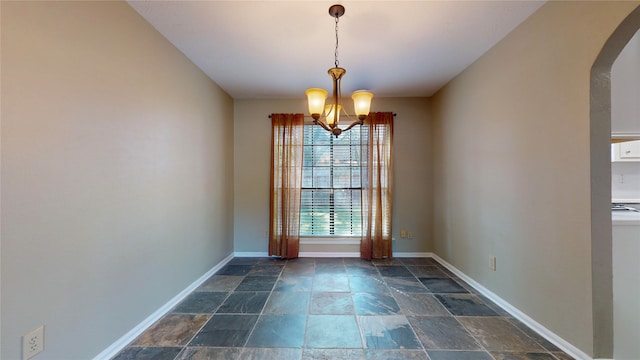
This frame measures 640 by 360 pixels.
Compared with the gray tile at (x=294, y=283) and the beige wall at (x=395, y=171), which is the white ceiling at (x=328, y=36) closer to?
the beige wall at (x=395, y=171)

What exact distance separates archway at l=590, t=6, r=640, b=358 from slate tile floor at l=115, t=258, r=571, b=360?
1.25 ft

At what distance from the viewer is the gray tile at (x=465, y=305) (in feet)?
7.30

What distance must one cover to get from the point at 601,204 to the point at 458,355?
135 centimetres

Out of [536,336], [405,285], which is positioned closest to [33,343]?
[405,285]

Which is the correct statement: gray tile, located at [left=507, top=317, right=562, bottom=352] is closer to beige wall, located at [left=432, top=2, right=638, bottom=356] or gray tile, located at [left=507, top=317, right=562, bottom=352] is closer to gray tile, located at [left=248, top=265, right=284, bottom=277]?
beige wall, located at [left=432, top=2, right=638, bottom=356]

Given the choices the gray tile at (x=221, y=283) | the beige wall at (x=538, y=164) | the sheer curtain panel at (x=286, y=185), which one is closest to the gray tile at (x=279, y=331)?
the gray tile at (x=221, y=283)

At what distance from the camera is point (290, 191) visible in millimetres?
3822

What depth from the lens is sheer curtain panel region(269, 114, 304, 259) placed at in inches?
150

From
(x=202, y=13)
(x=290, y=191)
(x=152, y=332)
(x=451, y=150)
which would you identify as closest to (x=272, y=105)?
(x=290, y=191)

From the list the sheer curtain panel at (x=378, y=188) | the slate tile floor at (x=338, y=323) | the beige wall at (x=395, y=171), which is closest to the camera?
the slate tile floor at (x=338, y=323)

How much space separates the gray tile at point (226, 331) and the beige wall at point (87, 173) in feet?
1.73

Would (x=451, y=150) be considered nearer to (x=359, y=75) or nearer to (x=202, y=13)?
(x=359, y=75)

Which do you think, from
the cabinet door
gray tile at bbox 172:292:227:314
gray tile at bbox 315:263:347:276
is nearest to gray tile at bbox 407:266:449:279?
gray tile at bbox 315:263:347:276

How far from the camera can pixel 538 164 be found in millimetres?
1902
